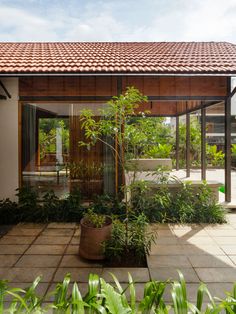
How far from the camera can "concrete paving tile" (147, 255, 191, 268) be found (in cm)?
417

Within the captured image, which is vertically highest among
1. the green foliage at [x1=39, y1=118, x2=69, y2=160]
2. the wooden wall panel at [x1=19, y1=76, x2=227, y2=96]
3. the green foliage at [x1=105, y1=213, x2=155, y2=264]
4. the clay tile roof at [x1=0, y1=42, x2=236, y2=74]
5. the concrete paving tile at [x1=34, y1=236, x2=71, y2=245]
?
the clay tile roof at [x1=0, y1=42, x2=236, y2=74]

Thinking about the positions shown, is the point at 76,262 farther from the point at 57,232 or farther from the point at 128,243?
the point at 57,232

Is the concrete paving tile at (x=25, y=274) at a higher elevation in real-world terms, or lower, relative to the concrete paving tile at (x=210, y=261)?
lower

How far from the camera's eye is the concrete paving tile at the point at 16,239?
5.10m

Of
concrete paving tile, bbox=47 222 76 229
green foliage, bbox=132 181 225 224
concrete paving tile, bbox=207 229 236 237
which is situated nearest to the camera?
concrete paving tile, bbox=207 229 236 237

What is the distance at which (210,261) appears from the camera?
430 cm

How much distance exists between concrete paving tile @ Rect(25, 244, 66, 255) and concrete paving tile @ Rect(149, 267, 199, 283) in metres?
1.51

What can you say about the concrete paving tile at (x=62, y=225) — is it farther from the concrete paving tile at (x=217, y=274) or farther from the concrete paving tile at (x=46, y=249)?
the concrete paving tile at (x=217, y=274)

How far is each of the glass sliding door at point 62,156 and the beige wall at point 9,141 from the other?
20 centimetres

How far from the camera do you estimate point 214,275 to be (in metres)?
3.82

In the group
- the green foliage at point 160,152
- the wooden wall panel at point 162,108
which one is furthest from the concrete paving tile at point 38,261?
the green foliage at point 160,152

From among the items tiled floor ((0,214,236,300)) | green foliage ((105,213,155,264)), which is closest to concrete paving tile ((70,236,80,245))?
tiled floor ((0,214,236,300))

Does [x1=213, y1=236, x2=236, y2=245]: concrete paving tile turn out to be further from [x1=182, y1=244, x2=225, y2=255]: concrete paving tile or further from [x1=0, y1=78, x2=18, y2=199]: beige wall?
[x1=0, y1=78, x2=18, y2=199]: beige wall

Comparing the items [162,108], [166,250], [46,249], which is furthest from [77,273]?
[162,108]
